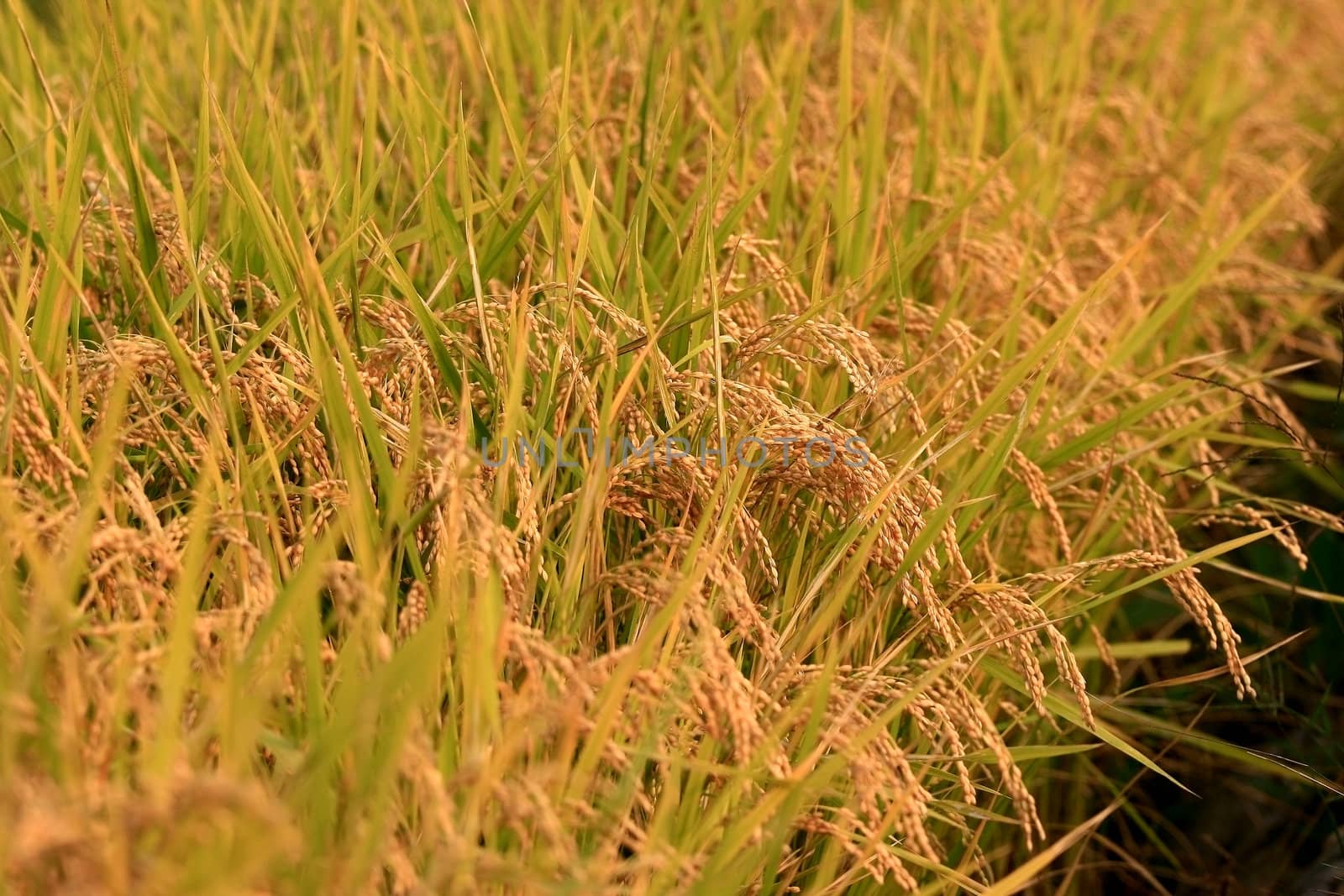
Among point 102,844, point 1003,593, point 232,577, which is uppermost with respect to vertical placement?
point 102,844

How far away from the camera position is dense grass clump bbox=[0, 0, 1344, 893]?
1.11m

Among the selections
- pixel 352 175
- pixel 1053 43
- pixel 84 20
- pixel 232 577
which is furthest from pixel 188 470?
pixel 1053 43

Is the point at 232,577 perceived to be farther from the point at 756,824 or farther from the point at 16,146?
the point at 16,146

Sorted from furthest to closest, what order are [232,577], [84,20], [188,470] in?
[84,20], [188,470], [232,577]

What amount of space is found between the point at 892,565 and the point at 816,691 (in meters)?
0.28

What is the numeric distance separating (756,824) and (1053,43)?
231cm

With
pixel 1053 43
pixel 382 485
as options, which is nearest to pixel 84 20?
pixel 382 485

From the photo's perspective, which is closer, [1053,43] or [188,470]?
[188,470]

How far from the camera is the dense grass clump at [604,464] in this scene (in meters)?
1.11

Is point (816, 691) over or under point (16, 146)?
under

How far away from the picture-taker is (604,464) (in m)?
1.37

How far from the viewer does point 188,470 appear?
4.87 ft

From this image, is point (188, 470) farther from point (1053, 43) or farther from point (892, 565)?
point (1053, 43)

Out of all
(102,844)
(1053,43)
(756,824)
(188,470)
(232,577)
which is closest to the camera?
(102,844)
